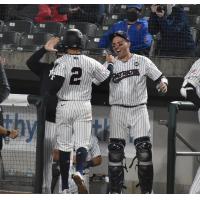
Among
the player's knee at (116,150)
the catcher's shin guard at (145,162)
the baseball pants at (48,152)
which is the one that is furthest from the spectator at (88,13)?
the catcher's shin guard at (145,162)

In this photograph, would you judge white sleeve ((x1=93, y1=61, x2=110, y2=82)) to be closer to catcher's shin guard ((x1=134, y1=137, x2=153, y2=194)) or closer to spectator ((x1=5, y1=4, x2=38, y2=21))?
catcher's shin guard ((x1=134, y1=137, x2=153, y2=194))

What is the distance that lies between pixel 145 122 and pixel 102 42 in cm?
117

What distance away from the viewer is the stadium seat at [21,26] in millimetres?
8828

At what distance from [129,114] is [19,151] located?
1.50m

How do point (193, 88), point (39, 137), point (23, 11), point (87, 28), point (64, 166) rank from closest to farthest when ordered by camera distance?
point (193, 88), point (64, 166), point (39, 137), point (87, 28), point (23, 11)

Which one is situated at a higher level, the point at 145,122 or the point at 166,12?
the point at 166,12

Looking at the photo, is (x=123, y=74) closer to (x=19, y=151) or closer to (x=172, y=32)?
(x=172, y=32)

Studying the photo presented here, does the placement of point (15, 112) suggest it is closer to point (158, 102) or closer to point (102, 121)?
point (102, 121)

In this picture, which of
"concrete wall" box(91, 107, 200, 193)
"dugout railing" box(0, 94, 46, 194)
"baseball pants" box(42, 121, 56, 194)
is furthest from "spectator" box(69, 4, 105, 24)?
"baseball pants" box(42, 121, 56, 194)

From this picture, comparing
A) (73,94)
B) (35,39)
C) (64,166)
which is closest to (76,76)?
(73,94)

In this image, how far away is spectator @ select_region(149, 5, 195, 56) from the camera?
6863mm

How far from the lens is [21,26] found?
8.89 meters
